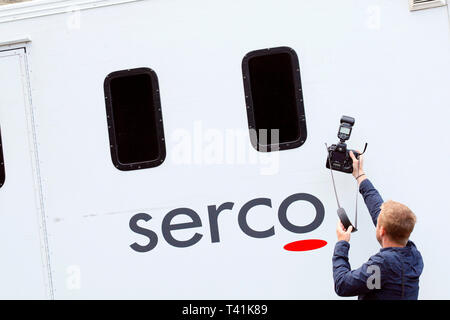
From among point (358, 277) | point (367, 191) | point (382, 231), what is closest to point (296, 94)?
point (367, 191)

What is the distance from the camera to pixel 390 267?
3.39m

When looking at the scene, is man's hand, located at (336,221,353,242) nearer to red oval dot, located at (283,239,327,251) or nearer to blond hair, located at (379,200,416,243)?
blond hair, located at (379,200,416,243)

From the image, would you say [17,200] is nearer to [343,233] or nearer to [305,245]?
[305,245]

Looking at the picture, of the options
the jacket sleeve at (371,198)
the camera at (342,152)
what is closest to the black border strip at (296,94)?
the camera at (342,152)

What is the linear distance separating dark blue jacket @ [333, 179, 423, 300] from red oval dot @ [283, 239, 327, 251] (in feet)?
2.03

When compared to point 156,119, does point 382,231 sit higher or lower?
lower

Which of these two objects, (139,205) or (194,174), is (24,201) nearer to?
(139,205)

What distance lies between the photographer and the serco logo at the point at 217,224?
164 inches

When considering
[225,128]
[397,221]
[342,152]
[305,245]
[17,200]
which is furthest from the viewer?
[17,200]

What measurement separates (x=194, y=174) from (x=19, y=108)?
1.20 m

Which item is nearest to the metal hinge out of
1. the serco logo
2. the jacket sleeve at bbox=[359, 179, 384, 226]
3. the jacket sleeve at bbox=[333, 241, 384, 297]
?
the jacket sleeve at bbox=[359, 179, 384, 226]

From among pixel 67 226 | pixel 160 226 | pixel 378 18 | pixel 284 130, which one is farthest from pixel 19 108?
pixel 378 18

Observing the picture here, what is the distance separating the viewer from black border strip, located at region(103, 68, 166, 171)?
434 centimetres

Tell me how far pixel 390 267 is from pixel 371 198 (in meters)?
0.58
